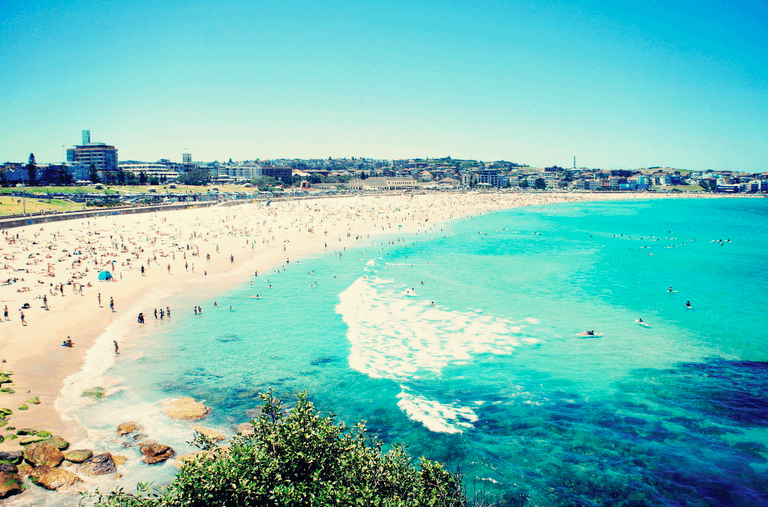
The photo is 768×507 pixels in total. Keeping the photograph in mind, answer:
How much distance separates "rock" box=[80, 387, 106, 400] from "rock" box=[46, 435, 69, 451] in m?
3.23

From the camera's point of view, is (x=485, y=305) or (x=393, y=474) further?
(x=485, y=305)

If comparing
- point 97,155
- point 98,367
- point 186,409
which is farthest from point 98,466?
point 97,155

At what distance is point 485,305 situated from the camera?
32.2m

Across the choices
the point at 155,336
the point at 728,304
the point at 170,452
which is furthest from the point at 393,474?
the point at 728,304

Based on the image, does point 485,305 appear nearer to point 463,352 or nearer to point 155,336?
point 463,352

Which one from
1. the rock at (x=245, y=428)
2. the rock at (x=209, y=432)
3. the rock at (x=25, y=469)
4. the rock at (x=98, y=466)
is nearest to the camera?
the rock at (x=25, y=469)

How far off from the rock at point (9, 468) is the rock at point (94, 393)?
4.68 metres

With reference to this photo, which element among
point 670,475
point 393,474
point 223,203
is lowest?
point 670,475

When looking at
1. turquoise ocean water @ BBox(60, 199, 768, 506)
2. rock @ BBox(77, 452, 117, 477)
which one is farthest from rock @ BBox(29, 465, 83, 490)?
turquoise ocean water @ BBox(60, 199, 768, 506)

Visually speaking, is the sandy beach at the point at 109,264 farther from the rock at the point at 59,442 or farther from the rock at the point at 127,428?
the rock at the point at 127,428

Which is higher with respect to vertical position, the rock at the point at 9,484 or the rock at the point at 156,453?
the rock at the point at 9,484

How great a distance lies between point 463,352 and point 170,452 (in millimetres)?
14438

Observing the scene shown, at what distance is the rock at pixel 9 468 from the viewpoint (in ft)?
40.8

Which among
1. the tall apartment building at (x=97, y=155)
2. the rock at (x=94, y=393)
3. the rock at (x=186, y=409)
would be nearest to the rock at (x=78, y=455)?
the rock at (x=186, y=409)
